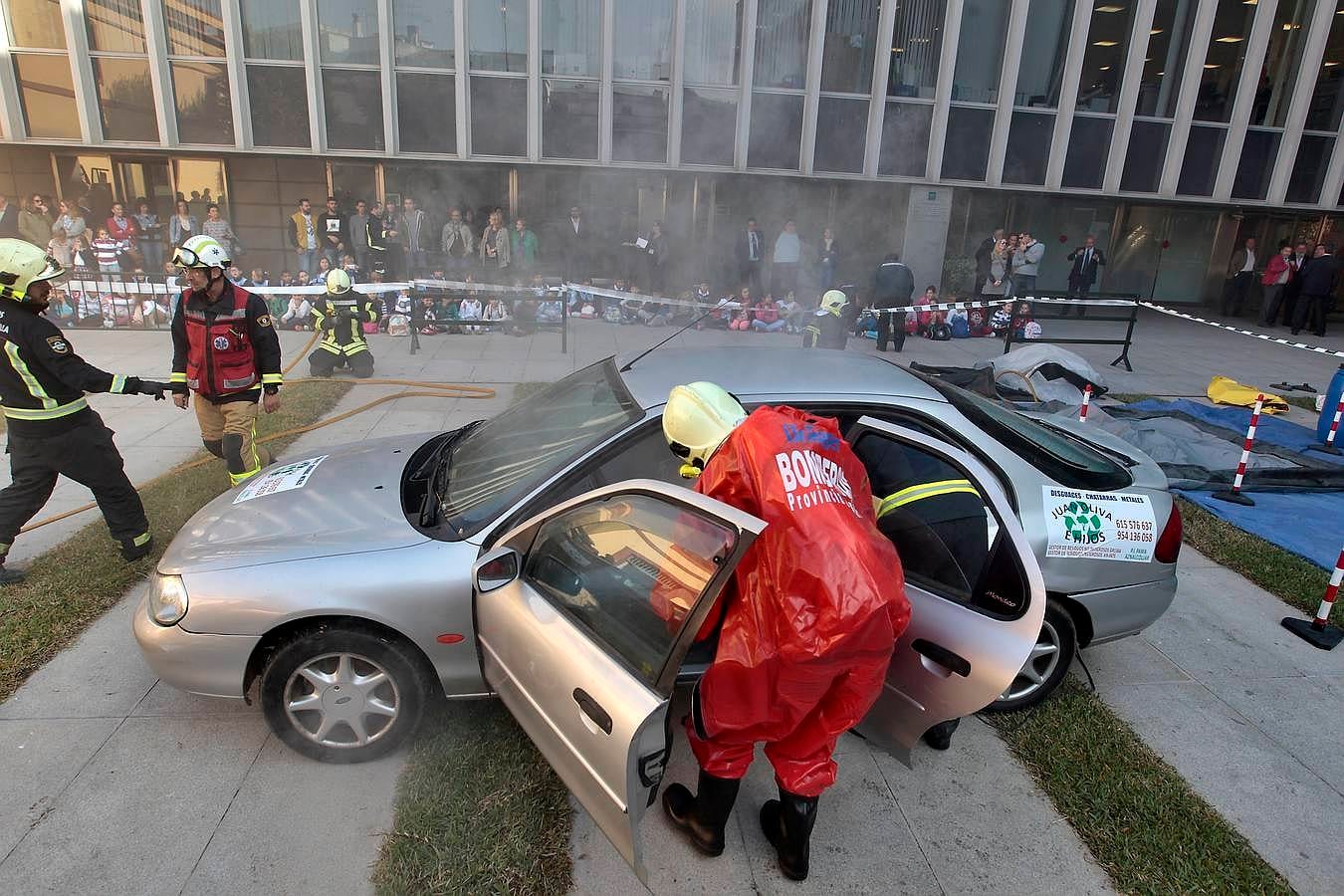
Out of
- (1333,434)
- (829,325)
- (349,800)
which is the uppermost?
(829,325)

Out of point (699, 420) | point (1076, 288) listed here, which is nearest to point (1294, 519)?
point (699, 420)

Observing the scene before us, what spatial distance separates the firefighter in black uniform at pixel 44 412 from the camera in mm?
3789

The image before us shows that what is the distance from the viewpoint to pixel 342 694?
285 cm

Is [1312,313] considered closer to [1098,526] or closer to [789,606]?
[1098,526]

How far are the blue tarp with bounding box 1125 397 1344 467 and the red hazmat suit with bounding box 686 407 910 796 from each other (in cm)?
646

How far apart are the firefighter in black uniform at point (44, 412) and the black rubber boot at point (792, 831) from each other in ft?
12.2

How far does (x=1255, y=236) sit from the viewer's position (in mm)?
17156

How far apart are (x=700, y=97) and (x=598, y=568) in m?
13.4

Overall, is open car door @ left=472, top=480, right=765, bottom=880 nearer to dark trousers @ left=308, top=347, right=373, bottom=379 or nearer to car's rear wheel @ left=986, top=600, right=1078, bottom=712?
car's rear wheel @ left=986, top=600, right=1078, bottom=712

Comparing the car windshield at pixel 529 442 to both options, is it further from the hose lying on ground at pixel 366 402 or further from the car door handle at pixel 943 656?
the hose lying on ground at pixel 366 402

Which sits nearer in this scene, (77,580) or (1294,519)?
(77,580)

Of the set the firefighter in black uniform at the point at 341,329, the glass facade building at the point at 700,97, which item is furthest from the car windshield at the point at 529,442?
the glass facade building at the point at 700,97

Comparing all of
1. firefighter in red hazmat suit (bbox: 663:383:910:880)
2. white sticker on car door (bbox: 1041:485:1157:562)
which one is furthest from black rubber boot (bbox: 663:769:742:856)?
white sticker on car door (bbox: 1041:485:1157:562)

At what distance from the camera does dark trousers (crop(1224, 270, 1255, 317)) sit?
1642 centimetres
